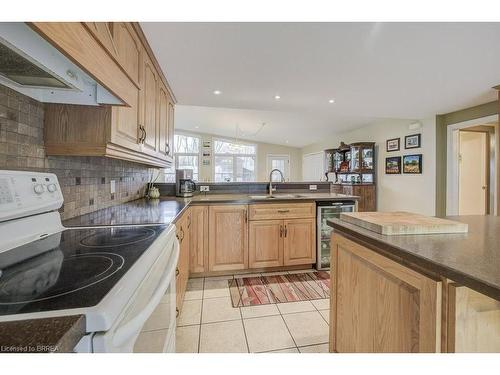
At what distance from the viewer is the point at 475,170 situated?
13.8 ft

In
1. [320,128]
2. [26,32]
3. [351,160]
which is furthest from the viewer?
[320,128]

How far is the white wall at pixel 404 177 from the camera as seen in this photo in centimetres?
409

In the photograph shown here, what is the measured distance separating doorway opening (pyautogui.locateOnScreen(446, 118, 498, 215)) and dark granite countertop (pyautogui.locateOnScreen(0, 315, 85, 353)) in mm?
4951

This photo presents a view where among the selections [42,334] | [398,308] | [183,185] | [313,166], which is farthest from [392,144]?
[42,334]

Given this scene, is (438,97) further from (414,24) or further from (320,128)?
(320,128)

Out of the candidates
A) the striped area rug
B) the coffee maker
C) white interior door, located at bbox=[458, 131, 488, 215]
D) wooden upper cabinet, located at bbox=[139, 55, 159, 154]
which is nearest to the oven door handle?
wooden upper cabinet, located at bbox=[139, 55, 159, 154]

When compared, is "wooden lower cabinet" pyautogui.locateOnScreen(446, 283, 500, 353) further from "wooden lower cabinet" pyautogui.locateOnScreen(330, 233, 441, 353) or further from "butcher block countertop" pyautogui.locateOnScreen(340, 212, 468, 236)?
"butcher block countertop" pyautogui.locateOnScreen(340, 212, 468, 236)

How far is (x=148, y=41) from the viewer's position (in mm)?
1820

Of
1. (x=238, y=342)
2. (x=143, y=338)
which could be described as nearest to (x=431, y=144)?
(x=238, y=342)

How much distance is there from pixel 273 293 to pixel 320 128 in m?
5.35

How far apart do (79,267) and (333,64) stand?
239 cm

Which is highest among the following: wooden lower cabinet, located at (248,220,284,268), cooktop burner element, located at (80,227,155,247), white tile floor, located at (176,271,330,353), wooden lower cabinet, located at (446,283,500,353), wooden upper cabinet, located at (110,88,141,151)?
wooden upper cabinet, located at (110,88,141,151)

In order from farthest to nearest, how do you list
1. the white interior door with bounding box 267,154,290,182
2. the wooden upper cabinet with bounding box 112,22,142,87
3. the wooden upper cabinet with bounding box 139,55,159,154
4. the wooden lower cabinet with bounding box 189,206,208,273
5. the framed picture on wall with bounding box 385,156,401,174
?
the white interior door with bounding box 267,154,290,182
the framed picture on wall with bounding box 385,156,401,174
the wooden lower cabinet with bounding box 189,206,208,273
the wooden upper cabinet with bounding box 139,55,159,154
the wooden upper cabinet with bounding box 112,22,142,87

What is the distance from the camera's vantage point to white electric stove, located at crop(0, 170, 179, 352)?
0.50 meters
